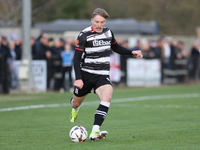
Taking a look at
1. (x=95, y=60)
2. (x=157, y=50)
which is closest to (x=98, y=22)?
(x=95, y=60)

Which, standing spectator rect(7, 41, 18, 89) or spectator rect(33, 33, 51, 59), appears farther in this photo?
spectator rect(33, 33, 51, 59)

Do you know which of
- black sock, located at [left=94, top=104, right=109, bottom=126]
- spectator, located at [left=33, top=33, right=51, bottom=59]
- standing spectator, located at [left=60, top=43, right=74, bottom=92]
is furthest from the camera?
spectator, located at [left=33, top=33, right=51, bottom=59]

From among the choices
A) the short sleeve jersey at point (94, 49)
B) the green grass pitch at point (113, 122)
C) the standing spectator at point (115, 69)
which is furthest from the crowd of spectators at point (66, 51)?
the short sleeve jersey at point (94, 49)

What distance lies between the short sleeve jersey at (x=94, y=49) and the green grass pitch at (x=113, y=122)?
1.28 metres

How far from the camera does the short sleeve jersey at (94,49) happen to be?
305 inches

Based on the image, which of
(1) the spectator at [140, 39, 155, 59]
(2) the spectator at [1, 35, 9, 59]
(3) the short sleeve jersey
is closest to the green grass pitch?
(3) the short sleeve jersey

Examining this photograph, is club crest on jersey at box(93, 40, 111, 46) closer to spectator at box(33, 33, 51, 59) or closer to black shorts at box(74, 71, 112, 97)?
black shorts at box(74, 71, 112, 97)

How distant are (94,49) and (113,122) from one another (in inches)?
111

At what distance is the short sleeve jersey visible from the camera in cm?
775

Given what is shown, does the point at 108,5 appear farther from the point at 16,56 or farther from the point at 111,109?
the point at 111,109

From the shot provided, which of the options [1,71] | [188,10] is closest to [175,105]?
[1,71]

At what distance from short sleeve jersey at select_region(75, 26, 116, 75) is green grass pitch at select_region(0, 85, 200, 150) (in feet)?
4.19

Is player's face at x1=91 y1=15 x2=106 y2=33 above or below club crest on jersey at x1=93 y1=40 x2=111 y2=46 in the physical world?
above

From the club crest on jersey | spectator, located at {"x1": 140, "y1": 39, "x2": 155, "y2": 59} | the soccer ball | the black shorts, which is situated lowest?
the soccer ball
